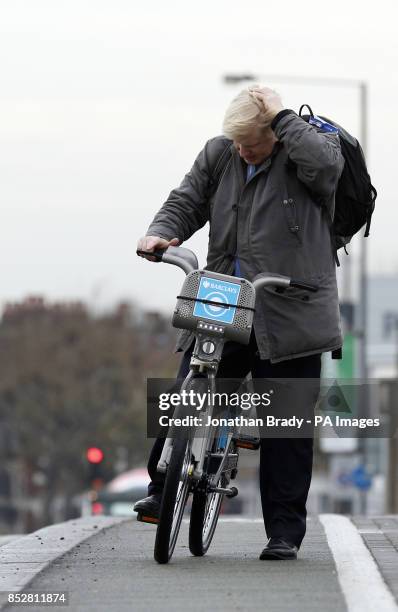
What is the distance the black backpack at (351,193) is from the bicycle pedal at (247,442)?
3.07 feet

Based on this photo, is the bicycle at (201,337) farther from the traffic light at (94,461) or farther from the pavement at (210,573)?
the traffic light at (94,461)

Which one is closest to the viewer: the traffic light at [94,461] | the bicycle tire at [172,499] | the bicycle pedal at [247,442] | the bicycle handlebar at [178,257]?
the bicycle tire at [172,499]

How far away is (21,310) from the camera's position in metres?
83.2

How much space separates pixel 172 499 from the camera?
696 cm

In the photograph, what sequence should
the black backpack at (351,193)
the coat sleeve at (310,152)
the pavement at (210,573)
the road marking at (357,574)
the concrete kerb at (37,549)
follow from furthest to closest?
the black backpack at (351,193) → the coat sleeve at (310,152) → the concrete kerb at (37,549) → the pavement at (210,573) → the road marking at (357,574)

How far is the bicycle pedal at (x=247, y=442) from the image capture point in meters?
7.64

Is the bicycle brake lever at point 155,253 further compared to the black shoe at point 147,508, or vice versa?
the bicycle brake lever at point 155,253

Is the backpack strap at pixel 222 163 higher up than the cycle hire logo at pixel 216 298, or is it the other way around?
the backpack strap at pixel 222 163

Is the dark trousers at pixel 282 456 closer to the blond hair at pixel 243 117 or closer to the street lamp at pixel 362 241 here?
the blond hair at pixel 243 117

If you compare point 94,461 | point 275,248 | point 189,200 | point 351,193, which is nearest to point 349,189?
point 351,193

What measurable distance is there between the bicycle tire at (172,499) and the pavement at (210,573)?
82 mm

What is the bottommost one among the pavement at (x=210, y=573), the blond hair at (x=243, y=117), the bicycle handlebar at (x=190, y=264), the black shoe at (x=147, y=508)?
the pavement at (x=210, y=573)

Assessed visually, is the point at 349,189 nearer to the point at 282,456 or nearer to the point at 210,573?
the point at 282,456

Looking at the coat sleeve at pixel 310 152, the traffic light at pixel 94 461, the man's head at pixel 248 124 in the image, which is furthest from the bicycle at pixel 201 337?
the traffic light at pixel 94 461
